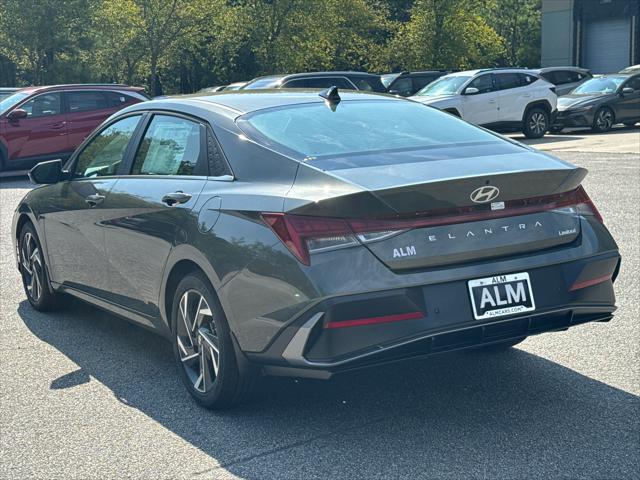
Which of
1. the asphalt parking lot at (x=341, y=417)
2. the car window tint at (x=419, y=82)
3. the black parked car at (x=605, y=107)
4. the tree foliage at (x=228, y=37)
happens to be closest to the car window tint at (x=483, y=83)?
the black parked car at (x=605, y=107)

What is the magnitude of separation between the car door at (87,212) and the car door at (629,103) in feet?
67.1

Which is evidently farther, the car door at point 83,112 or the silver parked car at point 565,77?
the silver parked car at point 565,77

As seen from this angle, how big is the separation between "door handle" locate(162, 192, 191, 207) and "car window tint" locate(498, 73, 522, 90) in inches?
757

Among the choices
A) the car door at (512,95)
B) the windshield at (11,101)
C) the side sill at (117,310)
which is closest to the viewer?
the side sill at (117,310)

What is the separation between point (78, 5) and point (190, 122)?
116 feet

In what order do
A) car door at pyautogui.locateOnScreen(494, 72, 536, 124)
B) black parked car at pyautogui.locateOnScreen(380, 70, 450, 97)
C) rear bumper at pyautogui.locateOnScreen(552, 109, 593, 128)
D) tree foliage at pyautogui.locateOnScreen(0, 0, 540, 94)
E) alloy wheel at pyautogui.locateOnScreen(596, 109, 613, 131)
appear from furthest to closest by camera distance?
tree foliage at pyautogui.locateOnScreen(0, 0, 540, 94) → black parked car at pyautogui.locateOnScreen(380, 70, 450, 97) → alloy wheel at pyautogui.locateOnScreen(596, 109, 613, 131) → rear bumper at pyautogui.locateOnScreen(552, 109, 593, 128) → car door at pyautogui.locateOnScreen(494, 72, 536, 124)

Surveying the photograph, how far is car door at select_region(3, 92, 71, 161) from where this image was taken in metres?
18.2

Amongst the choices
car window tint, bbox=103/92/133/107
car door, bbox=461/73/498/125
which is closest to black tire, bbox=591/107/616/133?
car door, bbox=461/73/498/125

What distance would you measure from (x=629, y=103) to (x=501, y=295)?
2204cm

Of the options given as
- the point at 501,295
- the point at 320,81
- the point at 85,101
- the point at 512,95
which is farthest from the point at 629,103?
the point at 501,295

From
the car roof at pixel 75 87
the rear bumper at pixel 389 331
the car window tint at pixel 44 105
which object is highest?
the rear bumper at pixel 389 331

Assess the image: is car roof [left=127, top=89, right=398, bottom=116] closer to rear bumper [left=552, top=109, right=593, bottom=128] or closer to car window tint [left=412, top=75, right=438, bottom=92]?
rear bumper [left=552, top=109, right=593, bottom=128]

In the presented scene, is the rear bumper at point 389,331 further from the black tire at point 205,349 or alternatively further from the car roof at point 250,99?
the car roof at point 250,99

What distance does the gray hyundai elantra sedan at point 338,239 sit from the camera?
13.4ft
